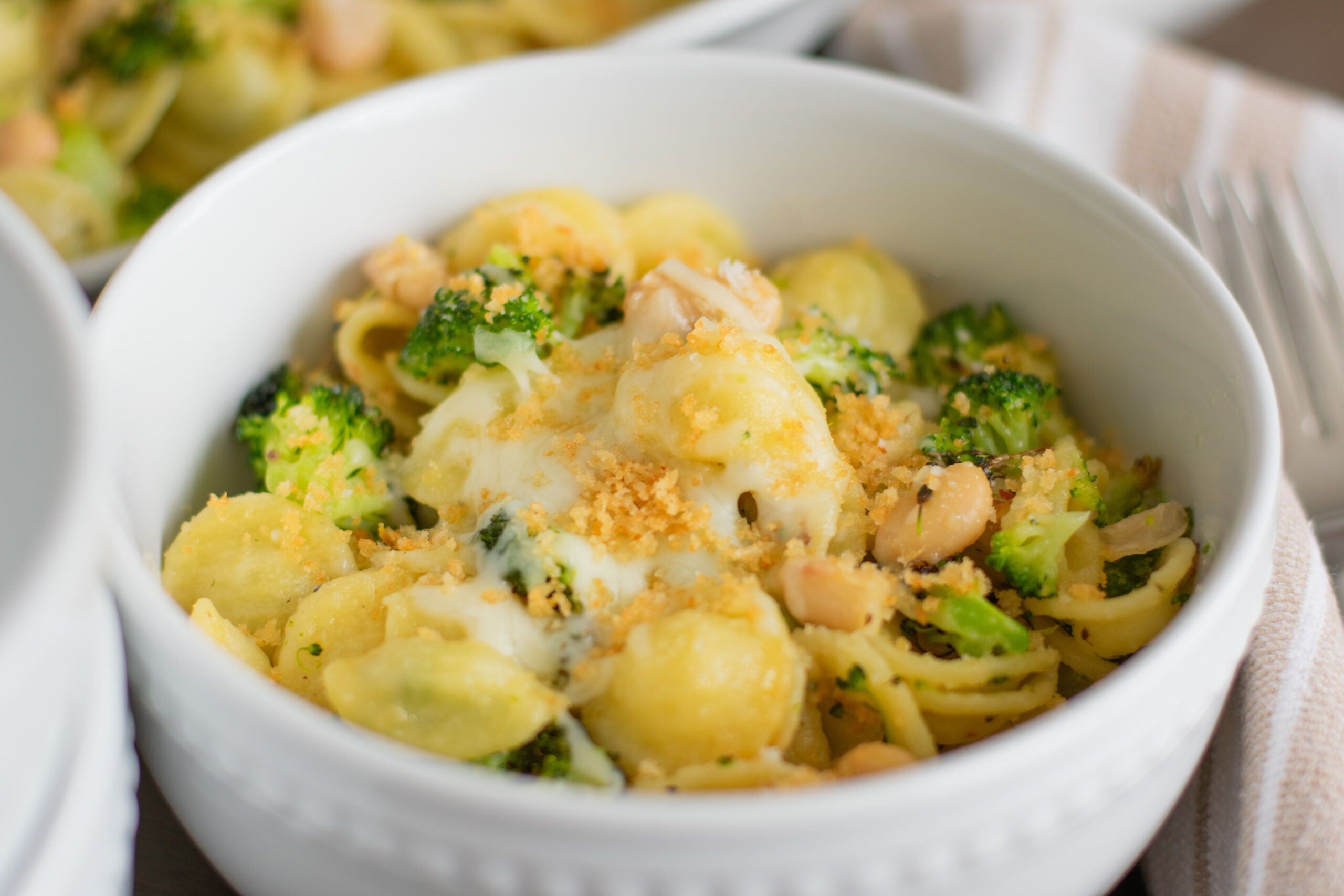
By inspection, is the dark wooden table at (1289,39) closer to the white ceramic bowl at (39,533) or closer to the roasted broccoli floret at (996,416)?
the roasted broccoli floret at (996,416)

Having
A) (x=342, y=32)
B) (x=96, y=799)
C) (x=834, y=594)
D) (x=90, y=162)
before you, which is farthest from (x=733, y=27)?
(x=96, y=799)

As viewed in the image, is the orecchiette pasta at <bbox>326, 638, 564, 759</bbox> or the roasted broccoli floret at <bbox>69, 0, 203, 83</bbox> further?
the roasted broccoli floret at <bbox>69, 0, 203, 83</bbox>

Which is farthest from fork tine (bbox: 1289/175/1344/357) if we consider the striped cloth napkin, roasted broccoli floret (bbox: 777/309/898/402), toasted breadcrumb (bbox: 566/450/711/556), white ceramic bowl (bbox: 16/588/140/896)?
white ceramic bowl (bbox: 16/588/140/896)

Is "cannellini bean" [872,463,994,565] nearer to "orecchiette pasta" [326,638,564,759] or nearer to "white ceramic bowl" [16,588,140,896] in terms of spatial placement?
"orecchiette pasta" [326,638,564,759]

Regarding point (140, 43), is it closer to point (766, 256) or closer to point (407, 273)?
point (407, 273)

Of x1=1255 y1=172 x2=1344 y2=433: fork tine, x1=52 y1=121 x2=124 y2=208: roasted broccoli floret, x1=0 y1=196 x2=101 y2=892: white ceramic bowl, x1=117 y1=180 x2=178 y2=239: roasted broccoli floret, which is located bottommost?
x1=117 y1=180 x2=178 y2=239: roasted broccoli floret

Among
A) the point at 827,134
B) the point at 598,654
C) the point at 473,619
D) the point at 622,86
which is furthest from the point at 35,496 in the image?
the point at 827,134

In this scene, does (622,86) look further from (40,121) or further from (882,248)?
(40,121)
